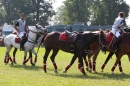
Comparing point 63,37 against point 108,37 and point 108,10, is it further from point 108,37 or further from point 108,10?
point 108,10

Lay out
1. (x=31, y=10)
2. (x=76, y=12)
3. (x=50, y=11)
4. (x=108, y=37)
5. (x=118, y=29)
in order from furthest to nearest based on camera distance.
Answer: (x=76, y=12) < (x=50, y=11) < (x=31, y=10) < (x=108, y=37) < (x=118, y=29)

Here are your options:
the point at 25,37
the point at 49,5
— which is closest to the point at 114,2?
the point at 49,5

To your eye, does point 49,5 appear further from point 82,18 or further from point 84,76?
point 84,76

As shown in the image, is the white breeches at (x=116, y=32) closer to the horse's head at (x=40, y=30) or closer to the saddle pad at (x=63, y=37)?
the saddle pad at (x=63, y=37)

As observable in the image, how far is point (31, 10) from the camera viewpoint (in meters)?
73.2

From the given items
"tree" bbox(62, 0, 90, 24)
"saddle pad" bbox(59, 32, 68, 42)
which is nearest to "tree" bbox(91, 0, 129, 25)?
"tree" bbox(62, 0, 90, 24)

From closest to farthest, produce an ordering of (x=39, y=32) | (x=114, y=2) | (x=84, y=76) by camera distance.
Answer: (x=84, y=76) → (x=39, y=32) → (x=114, y=2)

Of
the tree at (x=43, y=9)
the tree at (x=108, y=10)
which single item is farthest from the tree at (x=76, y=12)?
the tree at (x=43, y=9)

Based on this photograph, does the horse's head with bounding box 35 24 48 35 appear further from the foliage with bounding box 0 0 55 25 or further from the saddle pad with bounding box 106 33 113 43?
the foliage with bounding box 0 0 55 25

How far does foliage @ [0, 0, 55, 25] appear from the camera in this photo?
72812 millimetres

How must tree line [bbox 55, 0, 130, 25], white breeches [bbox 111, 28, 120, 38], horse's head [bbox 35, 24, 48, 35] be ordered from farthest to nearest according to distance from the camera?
tree line [bbox 55, 0, 130, 25] → horse's head [bbox 35, 24, 48, 35] → white breeches [bbox 111, 28, 120, 38]

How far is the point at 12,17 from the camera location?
243 feet

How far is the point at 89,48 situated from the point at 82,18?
65753mm

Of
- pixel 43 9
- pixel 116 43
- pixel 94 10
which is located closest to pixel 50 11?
pixel 43 9
